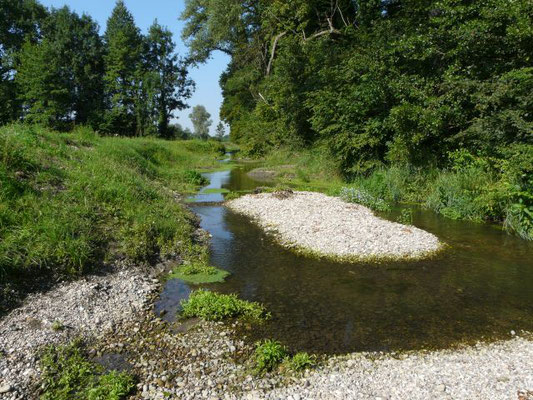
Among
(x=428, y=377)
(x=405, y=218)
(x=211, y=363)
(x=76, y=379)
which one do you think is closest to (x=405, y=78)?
(x=405, y=218)

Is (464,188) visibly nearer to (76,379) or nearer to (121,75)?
(76,379)

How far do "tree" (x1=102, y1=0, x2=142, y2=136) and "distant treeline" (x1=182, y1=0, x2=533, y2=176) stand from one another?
33.4m

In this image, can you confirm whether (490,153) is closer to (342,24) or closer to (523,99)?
(523,99)

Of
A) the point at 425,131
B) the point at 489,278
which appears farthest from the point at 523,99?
the point at 489,278

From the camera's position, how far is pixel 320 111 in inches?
961

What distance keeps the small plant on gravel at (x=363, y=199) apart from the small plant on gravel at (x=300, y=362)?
1202 centimetres

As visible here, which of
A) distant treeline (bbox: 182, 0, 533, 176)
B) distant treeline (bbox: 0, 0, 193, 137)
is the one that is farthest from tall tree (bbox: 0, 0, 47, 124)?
distant treeline (bbox: 182, 0, 533, 176)

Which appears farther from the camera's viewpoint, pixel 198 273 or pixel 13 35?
pixel 13 35

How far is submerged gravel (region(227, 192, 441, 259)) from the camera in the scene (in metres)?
11.6

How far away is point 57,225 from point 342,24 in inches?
1143

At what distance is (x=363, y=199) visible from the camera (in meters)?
18.2

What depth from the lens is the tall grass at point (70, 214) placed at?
8.62 meters

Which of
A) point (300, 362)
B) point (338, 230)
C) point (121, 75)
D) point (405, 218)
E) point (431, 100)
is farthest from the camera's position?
point (121, 75)

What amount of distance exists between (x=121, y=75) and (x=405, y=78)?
53.1 metres
